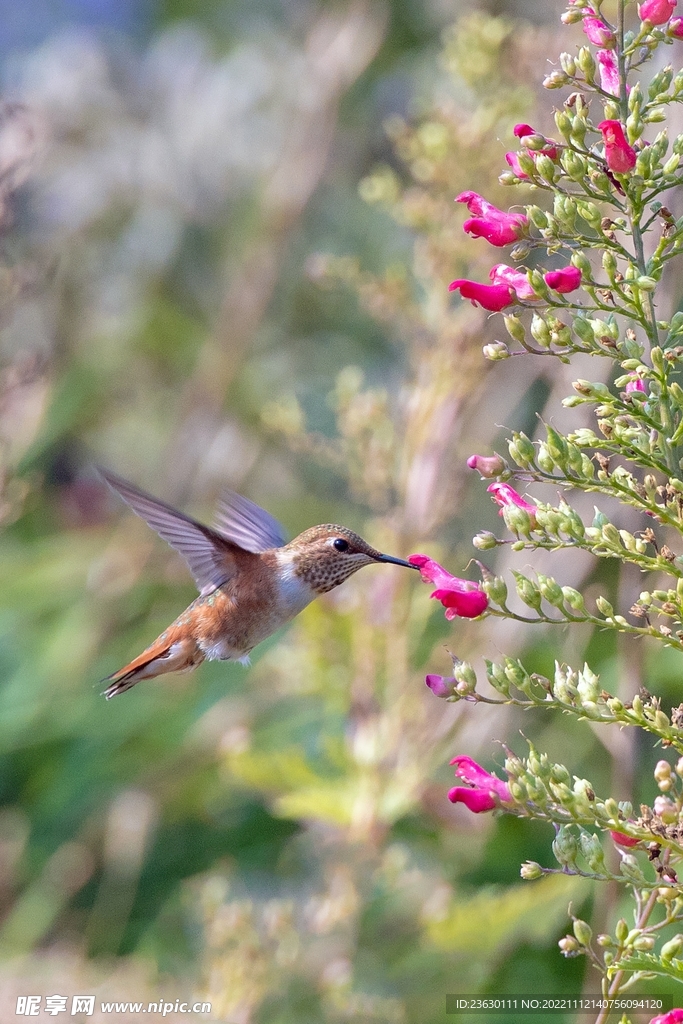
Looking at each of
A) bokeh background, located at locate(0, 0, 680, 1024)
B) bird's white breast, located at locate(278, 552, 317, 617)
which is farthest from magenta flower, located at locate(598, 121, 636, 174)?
bokeh background, located at locate(0, 0, 680, 1024)

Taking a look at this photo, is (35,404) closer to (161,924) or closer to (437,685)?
(161,924)

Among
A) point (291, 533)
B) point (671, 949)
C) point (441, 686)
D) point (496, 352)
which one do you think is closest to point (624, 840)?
point (671, 949)

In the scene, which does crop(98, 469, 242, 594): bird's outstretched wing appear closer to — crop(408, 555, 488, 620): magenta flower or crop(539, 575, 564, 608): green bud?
crop(408, 555, 488, 620): magenta flower

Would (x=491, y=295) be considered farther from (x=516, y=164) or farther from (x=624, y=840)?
(x=624, y=840)

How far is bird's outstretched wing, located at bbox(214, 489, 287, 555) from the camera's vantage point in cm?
332

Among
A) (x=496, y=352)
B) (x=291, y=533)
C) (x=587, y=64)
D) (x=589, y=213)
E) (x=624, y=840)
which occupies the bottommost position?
(x=291, y=533)

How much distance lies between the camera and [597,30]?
5.86 ft

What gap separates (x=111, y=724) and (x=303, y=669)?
2.95ft

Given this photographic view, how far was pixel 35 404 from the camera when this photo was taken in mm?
4301

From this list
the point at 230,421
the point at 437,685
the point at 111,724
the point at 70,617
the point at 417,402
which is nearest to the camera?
the point at 437,685

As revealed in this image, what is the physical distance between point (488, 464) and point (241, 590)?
1347 mm

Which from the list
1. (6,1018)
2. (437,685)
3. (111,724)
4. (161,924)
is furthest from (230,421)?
(437,685)

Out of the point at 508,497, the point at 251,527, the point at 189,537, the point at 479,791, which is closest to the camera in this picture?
the point at 479,791

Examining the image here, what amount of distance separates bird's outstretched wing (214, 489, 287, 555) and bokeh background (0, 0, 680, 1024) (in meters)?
0.32
